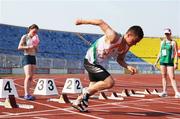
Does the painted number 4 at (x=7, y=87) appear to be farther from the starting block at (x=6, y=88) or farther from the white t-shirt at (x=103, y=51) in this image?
the white t-shirt at (x=103, y=51)

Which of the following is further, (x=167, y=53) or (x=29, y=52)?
(x=167, y=53)

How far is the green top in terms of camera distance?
11.5 m

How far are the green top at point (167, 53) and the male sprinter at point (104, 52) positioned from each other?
14.7ft

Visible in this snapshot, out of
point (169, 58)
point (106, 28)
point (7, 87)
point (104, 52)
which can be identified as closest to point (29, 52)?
point (7, 87)

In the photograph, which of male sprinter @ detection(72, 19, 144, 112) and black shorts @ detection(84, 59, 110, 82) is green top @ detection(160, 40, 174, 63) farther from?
black shorts @ detection(84, 59, 110, 82)

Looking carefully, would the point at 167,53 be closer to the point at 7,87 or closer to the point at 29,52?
the point at 29,52

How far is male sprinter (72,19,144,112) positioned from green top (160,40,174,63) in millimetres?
4474

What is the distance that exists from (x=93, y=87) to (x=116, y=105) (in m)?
1.98

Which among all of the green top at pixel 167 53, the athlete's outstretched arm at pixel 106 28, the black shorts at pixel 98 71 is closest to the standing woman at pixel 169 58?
the green top at pixel 167 53

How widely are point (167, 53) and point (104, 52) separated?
502 centimetres

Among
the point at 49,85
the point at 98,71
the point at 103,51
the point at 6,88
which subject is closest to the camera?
the point at 103,51

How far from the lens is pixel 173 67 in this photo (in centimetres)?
1152

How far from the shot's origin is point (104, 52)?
6941mm

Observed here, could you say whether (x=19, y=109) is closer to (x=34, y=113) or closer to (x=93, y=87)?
(x=34, y=113)
